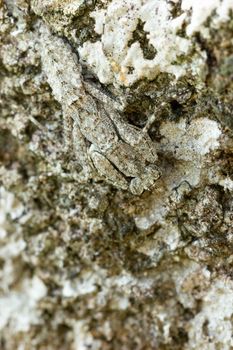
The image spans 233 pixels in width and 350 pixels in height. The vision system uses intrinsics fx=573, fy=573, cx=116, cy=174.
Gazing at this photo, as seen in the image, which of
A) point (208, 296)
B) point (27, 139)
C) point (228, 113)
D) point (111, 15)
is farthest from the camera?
point (27, 139)

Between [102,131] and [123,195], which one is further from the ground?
[102,131]

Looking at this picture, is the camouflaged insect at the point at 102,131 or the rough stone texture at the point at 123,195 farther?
the camouflaged insect at the point at 102,131

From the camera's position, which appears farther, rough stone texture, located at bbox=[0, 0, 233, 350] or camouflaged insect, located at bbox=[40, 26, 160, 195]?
camouflaged insect, located at bbox=[40, 26, 160, 195]

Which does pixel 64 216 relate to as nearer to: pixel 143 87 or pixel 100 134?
pixel 100 134

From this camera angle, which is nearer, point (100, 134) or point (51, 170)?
point (100, 134)

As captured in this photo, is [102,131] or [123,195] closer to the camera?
[102,131]

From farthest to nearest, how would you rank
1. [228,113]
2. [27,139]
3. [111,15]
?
[27,139]
[111,15]
[228,113]

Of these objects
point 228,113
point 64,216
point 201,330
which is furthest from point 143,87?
point 201,330

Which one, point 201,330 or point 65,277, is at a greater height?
point 201,330
